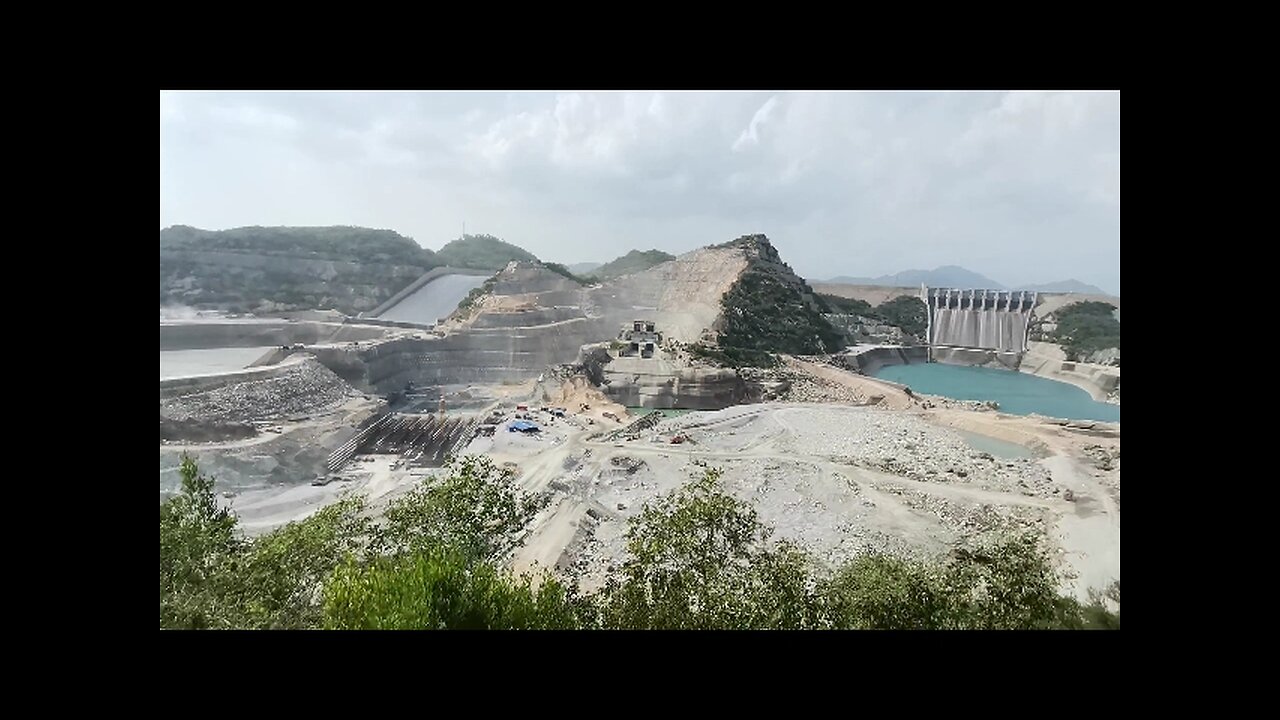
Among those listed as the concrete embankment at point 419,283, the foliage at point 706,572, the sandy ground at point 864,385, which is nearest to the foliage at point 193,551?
the concrete embankment at point 419,283

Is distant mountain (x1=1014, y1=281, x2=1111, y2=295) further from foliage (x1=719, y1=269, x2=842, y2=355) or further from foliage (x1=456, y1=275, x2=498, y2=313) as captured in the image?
foliage (x1=456, y1=275, x2=498, y2=313)

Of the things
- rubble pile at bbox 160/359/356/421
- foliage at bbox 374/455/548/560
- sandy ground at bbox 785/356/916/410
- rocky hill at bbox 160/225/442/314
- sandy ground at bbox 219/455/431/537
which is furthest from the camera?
sandy ground at bbox 785/356/916/410

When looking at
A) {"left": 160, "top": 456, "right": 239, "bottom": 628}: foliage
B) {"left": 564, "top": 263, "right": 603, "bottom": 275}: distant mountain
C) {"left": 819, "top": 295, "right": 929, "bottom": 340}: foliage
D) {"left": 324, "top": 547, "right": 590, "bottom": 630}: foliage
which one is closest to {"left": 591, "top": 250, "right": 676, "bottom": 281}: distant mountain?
{"left": 564, "top": 263, "right": 603, "bottom": 275}: distant mountain

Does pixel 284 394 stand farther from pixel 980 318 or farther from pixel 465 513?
pixel 980 318

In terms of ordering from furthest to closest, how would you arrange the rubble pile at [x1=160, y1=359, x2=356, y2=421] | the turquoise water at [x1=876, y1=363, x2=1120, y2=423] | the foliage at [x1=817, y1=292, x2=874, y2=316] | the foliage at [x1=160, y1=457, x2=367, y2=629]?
the foliage at [x1=817, y1=292, x2=874, y2=316] < the rubble pile at [x1=160, y1=359, x2=356, y2=421] < the turquoise water at [x1=876, y1=363, x2=1120, y2=423] < the foliage at [x1=160, y1=457, x2=367, y2=629]
